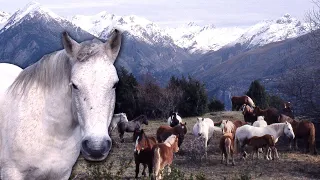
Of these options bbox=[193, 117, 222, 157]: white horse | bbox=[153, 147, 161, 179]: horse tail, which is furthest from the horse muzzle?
bbox=[193, 117, 222, 157]: white horse

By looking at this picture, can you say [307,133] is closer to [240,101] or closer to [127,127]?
[127,127]

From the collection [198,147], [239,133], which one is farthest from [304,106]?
[198,147]

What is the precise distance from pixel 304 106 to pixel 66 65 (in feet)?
46.9

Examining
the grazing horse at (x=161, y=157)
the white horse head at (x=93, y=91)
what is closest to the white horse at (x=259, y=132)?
the grazing horse at (x=161, y=157)

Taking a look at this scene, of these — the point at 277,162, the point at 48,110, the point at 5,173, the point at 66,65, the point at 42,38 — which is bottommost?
the point at 277,162

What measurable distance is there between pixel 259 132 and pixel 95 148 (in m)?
10.9

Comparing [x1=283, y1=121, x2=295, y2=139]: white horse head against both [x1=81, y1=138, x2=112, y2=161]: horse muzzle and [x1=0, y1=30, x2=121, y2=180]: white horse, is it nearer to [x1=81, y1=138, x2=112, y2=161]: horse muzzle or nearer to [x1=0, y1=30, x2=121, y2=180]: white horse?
[x1=0, y1=30, x2=121, y2=180]: white horse

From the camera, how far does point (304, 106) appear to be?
15680 millimetres

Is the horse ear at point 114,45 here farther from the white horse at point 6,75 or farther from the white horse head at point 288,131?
the white horse head at point 288,131

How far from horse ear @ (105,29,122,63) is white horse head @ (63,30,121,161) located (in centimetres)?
2

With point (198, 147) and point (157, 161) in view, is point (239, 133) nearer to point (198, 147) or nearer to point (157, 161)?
point (198, 147)

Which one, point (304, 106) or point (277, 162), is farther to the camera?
point (304, 106)

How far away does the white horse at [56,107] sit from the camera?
96.0 inches

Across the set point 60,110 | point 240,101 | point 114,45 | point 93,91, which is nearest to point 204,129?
point 60,110
